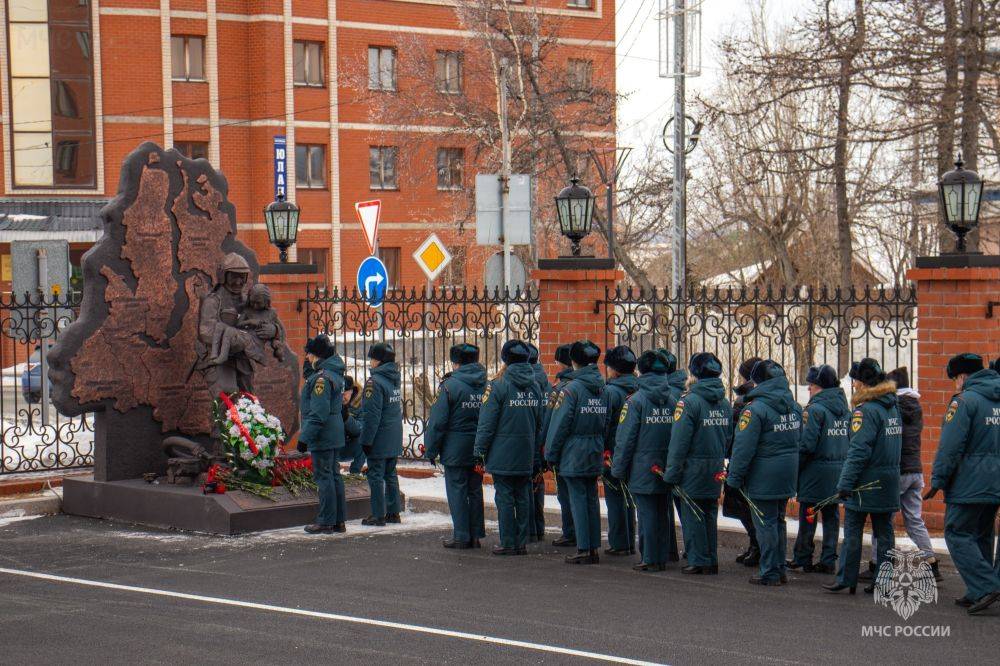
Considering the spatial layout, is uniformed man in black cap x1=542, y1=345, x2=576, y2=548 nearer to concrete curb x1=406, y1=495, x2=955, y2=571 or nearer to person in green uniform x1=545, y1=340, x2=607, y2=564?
person in green uniform x1=545, y1=340, x2=607, y2=564

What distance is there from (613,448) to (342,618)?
133 inches

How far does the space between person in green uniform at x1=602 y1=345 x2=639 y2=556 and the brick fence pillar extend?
2646mm

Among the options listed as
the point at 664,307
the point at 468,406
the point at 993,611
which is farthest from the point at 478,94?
the point at 993,611

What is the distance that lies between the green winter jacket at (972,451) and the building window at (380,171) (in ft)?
118

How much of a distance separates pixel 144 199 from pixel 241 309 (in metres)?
1.59

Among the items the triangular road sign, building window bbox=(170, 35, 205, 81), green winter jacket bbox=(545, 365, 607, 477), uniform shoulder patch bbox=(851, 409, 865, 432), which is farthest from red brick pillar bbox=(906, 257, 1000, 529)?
building window bbox=(170, 35, 205, 81)

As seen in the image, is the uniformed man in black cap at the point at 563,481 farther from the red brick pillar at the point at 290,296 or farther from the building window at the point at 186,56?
A: the building window at the point at 186,56

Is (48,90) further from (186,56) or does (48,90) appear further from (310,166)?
(310,166)

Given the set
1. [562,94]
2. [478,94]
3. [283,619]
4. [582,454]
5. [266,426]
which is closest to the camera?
[283,619]

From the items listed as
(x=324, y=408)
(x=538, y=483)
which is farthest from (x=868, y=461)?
(x=324, y=408)

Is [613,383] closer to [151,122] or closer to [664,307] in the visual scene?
[664,307]

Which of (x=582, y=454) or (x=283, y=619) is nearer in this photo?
(x=283, y=619)

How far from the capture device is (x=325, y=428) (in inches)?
469

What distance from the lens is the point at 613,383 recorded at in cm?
1130
